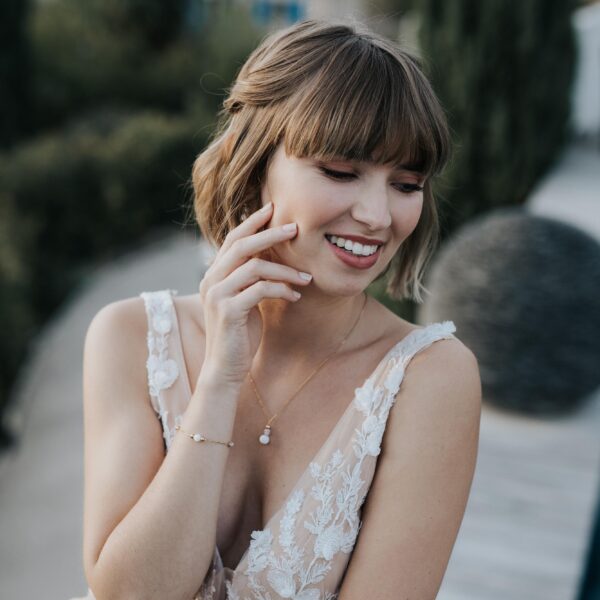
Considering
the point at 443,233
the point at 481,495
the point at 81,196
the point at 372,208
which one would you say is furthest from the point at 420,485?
the point at 81,196

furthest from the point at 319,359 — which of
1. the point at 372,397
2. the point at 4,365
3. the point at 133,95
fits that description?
the point at 133,95

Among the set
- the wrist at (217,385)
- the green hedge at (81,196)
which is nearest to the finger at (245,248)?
the wrist at (217,385)

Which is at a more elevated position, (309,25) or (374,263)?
(309,25)

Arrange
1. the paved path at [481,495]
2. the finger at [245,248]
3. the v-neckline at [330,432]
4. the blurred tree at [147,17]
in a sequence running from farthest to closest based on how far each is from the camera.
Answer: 1. the blurred tree at [147,17]
2. the paved path at [481,495]
3. the v-neckline at [330,432]
4. the finger at [245,248]

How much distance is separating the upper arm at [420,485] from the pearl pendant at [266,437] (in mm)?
270

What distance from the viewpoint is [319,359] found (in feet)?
6.79

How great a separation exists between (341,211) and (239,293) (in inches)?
11.3

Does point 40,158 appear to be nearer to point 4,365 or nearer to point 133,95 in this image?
point 4,365

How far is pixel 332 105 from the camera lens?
168 centimetres

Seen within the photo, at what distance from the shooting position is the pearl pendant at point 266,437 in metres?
1.97

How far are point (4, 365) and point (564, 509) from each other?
4.08m

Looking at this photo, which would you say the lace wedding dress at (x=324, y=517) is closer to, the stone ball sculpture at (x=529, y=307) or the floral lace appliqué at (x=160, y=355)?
the floral lace appliqué at (x=160, y=355)

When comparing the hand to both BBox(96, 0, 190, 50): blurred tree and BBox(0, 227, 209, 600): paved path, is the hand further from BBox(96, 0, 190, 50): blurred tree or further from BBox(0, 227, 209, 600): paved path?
BBox(96, 0, 190, 50): blurred tree

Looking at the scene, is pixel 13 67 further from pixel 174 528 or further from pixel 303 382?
pixel 174 528
